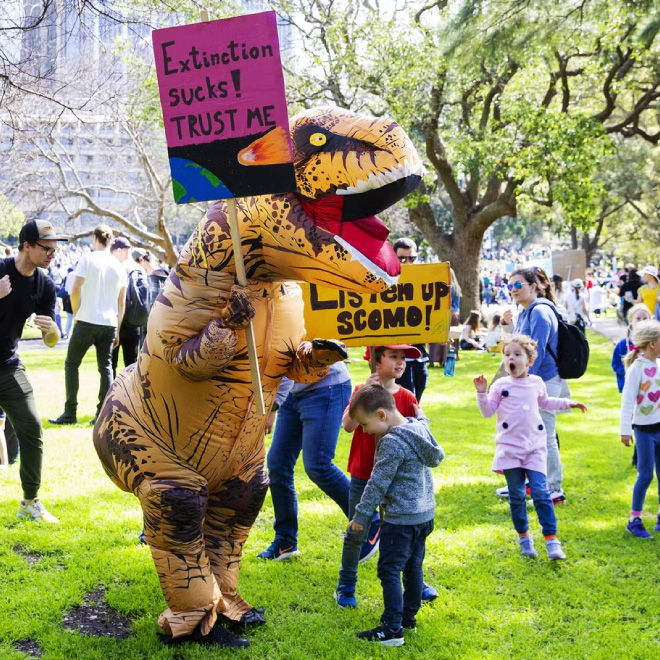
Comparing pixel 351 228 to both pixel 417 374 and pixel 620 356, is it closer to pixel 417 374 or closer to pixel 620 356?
pixel 417 374

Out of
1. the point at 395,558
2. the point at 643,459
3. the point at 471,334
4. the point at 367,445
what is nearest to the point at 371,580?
the point at 367,445

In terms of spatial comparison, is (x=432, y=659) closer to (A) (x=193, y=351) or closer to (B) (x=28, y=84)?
(A) (x=193, y=351)

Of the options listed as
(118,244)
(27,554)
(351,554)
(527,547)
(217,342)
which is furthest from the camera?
(118,244)

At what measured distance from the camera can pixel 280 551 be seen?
5.08m

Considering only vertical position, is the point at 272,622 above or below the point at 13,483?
below

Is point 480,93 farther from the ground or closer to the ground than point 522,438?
farther from the ground

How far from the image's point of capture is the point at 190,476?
3.61m

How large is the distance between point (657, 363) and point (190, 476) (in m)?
3.86

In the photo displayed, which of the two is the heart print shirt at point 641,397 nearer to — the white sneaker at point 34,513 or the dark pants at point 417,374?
the dark pants at point 417,374

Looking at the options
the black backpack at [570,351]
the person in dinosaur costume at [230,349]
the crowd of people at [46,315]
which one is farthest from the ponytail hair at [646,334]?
the crowd of people at [46,315]

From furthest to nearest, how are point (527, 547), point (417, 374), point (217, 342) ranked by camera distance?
point (417, 374), point (527, 547), point (217, 342)

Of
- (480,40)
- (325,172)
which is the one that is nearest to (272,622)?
(325,172)

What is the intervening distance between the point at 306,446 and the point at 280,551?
2.51 feet

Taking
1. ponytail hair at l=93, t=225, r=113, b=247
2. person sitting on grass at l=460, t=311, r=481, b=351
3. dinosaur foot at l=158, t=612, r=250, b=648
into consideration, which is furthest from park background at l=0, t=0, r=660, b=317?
dinosaur foot at l=158, t=612, r=250, b=648
